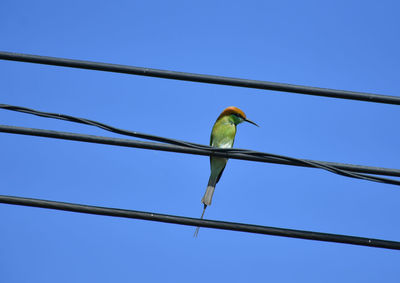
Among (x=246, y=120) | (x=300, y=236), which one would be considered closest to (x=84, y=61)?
(x=300, y=236)

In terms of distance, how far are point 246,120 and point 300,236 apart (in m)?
2.78

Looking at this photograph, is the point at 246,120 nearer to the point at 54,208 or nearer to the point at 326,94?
the point at 326,94

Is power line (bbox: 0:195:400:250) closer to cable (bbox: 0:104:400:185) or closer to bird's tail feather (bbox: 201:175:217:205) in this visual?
cable (bbox: 0:104:400:185)

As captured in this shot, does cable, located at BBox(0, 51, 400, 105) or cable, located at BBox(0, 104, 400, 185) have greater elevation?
cable, located at BBox(0, 51, 400, 105)

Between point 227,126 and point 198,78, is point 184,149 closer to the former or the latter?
point 198,78

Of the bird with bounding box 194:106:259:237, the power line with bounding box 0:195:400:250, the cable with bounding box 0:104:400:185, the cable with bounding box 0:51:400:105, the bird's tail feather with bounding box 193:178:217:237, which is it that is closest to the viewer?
the cable with bounding box 0:104:400:185

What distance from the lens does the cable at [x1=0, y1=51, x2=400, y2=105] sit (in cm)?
290

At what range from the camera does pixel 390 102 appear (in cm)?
289

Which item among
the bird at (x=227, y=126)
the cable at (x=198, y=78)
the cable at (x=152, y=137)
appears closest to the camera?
the cable at (x=152, y=137)

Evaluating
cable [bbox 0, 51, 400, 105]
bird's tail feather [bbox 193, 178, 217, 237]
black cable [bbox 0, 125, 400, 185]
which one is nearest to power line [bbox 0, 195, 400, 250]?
black cable [bbox 0, 125, 400, 185]

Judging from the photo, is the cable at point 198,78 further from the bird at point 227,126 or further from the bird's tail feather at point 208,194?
the bird at point 227,126

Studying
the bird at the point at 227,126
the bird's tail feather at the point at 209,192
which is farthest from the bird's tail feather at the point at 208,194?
the bird at the point at 227,126

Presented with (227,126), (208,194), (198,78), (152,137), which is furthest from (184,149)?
(227,126)

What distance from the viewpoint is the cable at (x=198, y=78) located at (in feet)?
9.53
